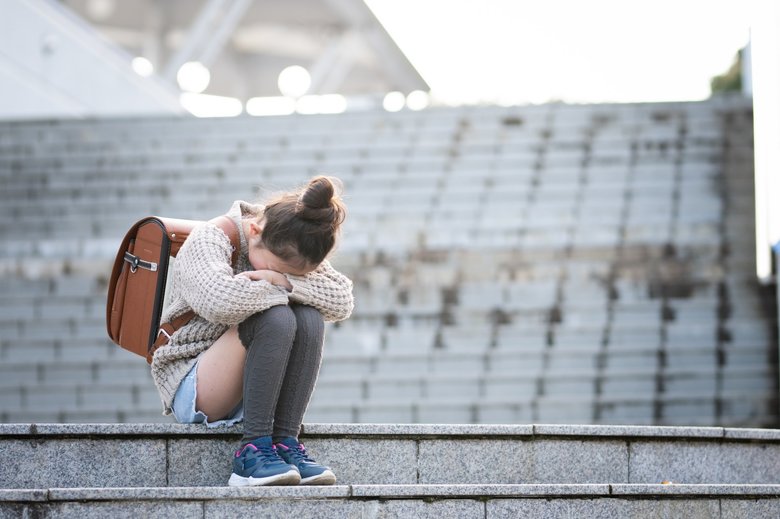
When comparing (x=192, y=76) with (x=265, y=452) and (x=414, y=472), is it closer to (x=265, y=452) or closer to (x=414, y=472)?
(x=414, y=472)

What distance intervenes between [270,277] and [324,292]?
19cm

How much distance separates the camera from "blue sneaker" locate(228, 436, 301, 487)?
3.10 metres

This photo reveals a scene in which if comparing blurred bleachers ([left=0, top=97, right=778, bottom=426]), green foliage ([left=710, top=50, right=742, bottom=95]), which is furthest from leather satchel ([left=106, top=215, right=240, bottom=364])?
green foliage ([left=710, top=50, right=742, bottom=95])

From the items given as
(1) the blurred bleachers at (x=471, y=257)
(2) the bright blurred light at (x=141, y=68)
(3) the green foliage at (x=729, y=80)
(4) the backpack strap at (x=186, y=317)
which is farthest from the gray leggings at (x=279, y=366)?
(3) the green foliage at (x=729, y=80)

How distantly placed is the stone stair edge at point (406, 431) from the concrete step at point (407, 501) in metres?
0.45

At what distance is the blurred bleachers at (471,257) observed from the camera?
23.5 ft

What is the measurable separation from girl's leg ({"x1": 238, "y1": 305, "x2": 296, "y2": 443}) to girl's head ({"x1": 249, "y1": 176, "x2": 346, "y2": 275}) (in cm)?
16

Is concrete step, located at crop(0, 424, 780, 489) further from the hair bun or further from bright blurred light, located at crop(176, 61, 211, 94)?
bright blurred light, located at crop(176, 61, 211, 94)

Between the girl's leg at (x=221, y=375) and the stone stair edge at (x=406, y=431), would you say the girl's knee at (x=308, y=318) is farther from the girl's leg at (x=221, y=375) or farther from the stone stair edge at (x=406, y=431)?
the stone stair edge at (x=406, y=431)

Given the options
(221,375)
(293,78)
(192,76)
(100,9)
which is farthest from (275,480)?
(293,78)

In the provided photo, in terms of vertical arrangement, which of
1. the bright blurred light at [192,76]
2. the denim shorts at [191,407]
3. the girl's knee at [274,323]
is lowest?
the denim shorts at [191,407]

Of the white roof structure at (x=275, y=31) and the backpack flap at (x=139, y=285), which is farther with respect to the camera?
the white roof structure at (x=275, y=31)

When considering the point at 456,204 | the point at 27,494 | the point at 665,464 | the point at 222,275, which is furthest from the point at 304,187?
the point at 456,204

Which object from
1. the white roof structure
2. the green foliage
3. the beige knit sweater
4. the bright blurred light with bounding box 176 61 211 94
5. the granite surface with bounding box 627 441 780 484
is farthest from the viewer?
the white roof structure
